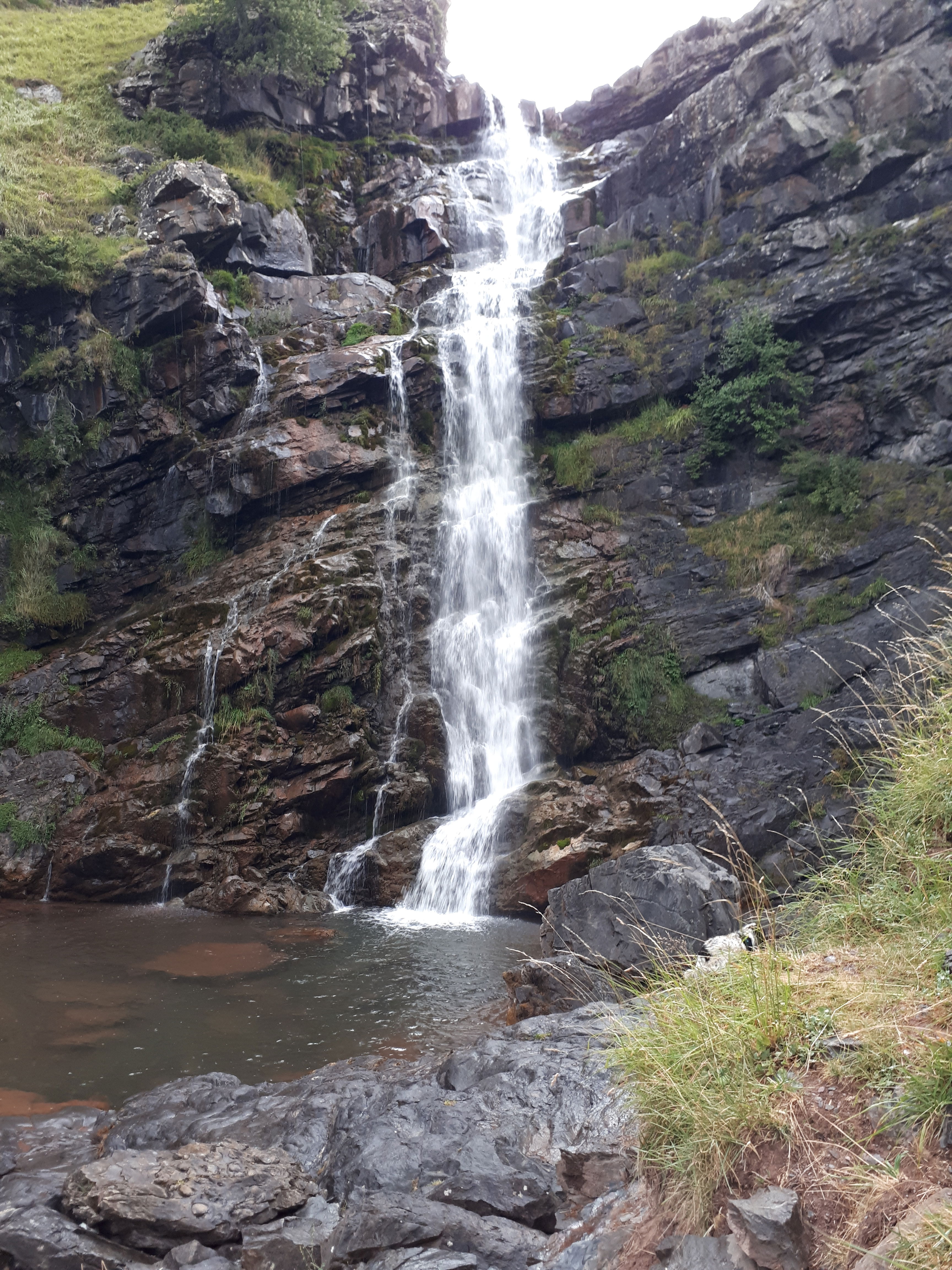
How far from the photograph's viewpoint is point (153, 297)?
60.2ft

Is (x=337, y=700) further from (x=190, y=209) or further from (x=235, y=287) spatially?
(x=190, y=209)

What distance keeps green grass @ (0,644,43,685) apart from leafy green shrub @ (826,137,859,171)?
66.0 ft

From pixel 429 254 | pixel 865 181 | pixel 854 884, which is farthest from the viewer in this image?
pixel 429 254

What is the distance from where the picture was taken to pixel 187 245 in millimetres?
19812

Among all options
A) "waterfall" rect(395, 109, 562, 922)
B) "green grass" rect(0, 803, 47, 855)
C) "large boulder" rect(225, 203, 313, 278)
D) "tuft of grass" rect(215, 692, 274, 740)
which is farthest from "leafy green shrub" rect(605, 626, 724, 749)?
"large boulder" rect(225, 203, 313, 278)

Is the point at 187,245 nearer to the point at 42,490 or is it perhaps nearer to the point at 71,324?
the point at 71,324

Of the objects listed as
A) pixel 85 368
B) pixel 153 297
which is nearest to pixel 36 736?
pixel 85 368

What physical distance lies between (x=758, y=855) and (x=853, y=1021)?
352 inches

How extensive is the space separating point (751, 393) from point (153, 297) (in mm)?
13530

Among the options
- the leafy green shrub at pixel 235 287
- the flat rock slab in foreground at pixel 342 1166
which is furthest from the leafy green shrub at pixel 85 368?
the flat rock slab in foreground at pixel 342 1166

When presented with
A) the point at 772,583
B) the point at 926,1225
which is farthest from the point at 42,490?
the point at 926,1225

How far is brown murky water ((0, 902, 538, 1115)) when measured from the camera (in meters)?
6.73

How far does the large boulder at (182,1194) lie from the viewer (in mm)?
4020

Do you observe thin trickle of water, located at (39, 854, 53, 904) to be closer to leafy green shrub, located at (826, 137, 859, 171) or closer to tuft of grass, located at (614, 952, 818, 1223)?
tuft of grass, located at (614, 952, 818, 1223)
